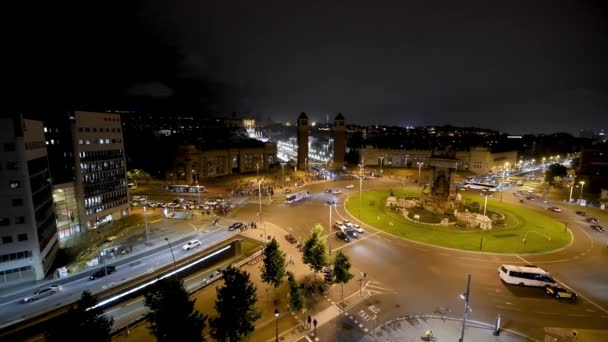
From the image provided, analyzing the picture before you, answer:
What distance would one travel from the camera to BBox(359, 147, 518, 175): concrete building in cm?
10559

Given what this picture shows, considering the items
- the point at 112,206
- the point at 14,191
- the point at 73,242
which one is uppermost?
the point at 14,191

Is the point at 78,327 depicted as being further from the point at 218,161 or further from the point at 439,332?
the point at 218,161

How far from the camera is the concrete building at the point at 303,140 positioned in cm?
11069

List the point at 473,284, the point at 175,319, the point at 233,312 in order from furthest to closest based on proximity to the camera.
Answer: the point at 473,284 → the point at 233,312 → the point at 175,319

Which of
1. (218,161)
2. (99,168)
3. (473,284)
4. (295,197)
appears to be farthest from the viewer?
(218,161)

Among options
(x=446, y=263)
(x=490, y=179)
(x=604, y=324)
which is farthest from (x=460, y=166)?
(x=604, y=324)

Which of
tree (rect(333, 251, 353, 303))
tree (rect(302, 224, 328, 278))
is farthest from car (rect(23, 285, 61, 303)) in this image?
tree (rect(333, 251, 353, 303))

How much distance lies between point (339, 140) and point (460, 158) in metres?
46.2

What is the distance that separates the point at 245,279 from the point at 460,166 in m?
109

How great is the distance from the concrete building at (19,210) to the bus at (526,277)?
52.1 metres

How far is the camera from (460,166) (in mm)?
109750

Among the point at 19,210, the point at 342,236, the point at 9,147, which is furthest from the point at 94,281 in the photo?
the point at 342,236

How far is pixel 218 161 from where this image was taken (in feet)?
328

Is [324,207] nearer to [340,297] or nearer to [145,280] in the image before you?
[340,297]
